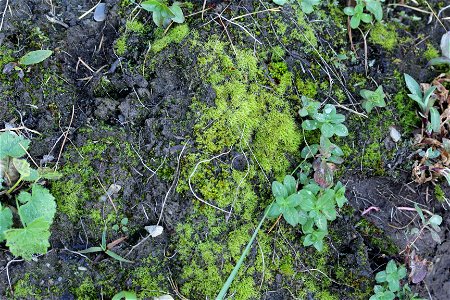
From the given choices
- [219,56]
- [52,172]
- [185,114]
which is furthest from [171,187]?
[219,56]

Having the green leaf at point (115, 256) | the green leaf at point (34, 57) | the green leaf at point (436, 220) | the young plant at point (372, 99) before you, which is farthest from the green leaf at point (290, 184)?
the green leaf at point (34, 57)

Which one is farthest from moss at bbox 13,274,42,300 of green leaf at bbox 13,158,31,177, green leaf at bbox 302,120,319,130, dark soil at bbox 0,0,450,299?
green leaf at bbox 302,120,319,130

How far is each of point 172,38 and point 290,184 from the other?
38.9 inches

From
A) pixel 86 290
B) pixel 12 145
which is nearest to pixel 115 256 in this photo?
pixel 86 290

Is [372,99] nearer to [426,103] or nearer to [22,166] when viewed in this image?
[426,103]

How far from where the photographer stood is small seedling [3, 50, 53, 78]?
2506 mm

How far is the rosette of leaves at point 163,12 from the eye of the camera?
2501mm

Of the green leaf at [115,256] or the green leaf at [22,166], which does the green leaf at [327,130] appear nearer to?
the green leaf at [115,256]

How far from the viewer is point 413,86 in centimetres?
279

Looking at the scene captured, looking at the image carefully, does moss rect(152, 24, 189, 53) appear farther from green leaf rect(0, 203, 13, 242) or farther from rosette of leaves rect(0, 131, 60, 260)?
green leaf rect(0, 203, 13, 242)

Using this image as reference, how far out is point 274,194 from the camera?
8.01ft

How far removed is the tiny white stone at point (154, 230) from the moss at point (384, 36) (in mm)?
1658

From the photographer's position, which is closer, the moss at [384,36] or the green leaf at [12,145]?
the green leaf at [12,145]

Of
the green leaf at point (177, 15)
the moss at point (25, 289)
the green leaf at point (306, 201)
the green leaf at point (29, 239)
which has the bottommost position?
the moss at point (25, 289)
